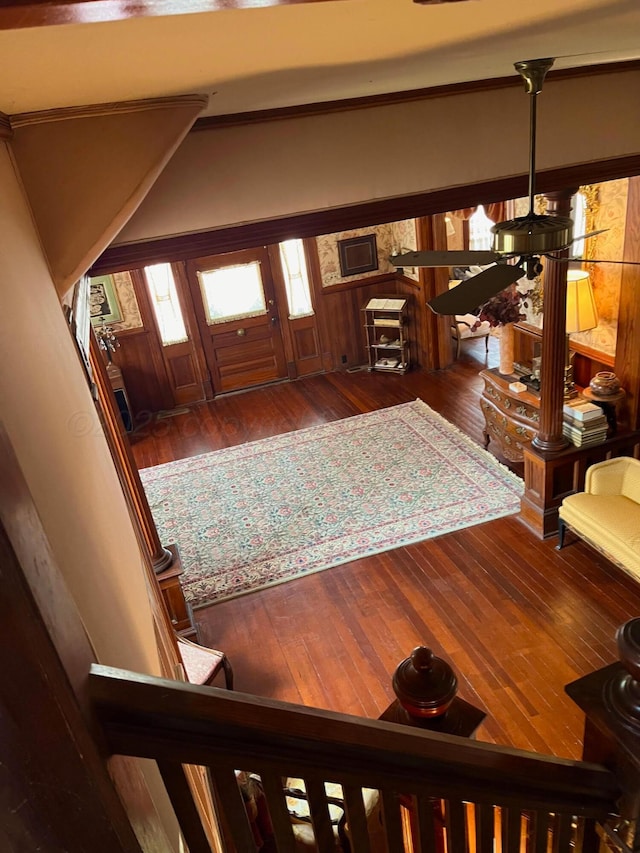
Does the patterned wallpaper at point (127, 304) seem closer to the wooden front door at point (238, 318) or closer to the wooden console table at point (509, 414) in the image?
the wooden front door at point (238, 318)

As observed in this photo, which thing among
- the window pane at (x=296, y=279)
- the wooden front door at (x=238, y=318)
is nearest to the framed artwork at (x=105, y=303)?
the wooden front door at (x=238, y=318)

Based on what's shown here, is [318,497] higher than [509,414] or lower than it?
lower

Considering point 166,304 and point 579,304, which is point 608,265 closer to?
point 579,304

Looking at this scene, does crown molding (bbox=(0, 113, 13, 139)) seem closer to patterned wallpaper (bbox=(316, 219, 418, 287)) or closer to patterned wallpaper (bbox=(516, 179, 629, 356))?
patterned wallpaper (bbox=(516, 179, 629, 356))

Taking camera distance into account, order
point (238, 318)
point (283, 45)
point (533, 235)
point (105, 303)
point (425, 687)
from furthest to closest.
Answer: point (238, 318) < point (105, 303) < point (533, 235) < point (425, 687) < point (283, 45)

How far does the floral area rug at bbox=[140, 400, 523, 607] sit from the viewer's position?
182 inches

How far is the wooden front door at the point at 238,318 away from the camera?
7375mm

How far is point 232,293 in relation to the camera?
7543 millimetres

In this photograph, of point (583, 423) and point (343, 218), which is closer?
point (343, 218)

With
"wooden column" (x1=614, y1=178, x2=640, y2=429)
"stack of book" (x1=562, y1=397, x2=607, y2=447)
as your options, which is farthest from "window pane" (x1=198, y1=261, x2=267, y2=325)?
"wooden column" (x1=614, y1=178, x2=640, y2=429)

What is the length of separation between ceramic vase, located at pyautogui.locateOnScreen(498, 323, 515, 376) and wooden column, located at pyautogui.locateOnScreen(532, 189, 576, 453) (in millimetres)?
1036

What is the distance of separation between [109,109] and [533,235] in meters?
1.24

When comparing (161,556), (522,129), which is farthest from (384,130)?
(161,556)

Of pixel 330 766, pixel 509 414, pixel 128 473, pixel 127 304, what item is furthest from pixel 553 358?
pixel 127 304
